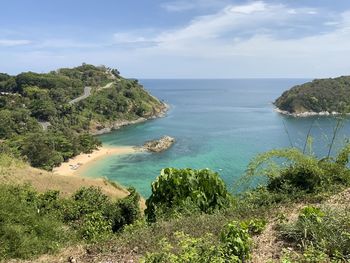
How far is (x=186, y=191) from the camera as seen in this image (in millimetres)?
9297

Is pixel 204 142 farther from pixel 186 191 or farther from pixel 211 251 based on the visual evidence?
pixel 211 251

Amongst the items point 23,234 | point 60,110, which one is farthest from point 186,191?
point 60,110

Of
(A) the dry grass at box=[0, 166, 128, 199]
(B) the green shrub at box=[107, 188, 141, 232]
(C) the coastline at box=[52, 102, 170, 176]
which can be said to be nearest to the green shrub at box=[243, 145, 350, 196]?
(B) the green shrub at box=[107, 188, 141, 232]

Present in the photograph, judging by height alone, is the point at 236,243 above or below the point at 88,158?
above

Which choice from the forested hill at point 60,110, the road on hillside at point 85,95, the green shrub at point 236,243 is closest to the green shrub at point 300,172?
the green shrub at point 236,243

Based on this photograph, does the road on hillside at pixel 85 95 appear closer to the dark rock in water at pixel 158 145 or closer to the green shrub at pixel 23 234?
the dark rock in water at pixel 158 145

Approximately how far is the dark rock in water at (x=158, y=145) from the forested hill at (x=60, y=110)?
26.4 ft

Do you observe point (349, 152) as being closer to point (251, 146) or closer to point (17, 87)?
point (251, 146)

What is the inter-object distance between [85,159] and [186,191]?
140 feet

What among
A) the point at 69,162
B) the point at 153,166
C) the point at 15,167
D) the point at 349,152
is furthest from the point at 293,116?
the point at 349,152

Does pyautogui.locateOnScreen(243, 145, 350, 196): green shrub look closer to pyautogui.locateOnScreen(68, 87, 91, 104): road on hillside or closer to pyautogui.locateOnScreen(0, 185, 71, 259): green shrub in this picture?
pyautogui.locateOnScreen(0, 185, 71, 259): green shrub

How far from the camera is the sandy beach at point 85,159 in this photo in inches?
1734

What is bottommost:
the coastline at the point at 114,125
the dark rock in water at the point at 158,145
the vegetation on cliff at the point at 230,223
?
the dark rock in water at the point at 158,145

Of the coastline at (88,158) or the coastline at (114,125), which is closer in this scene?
the coastline at (88,158)
